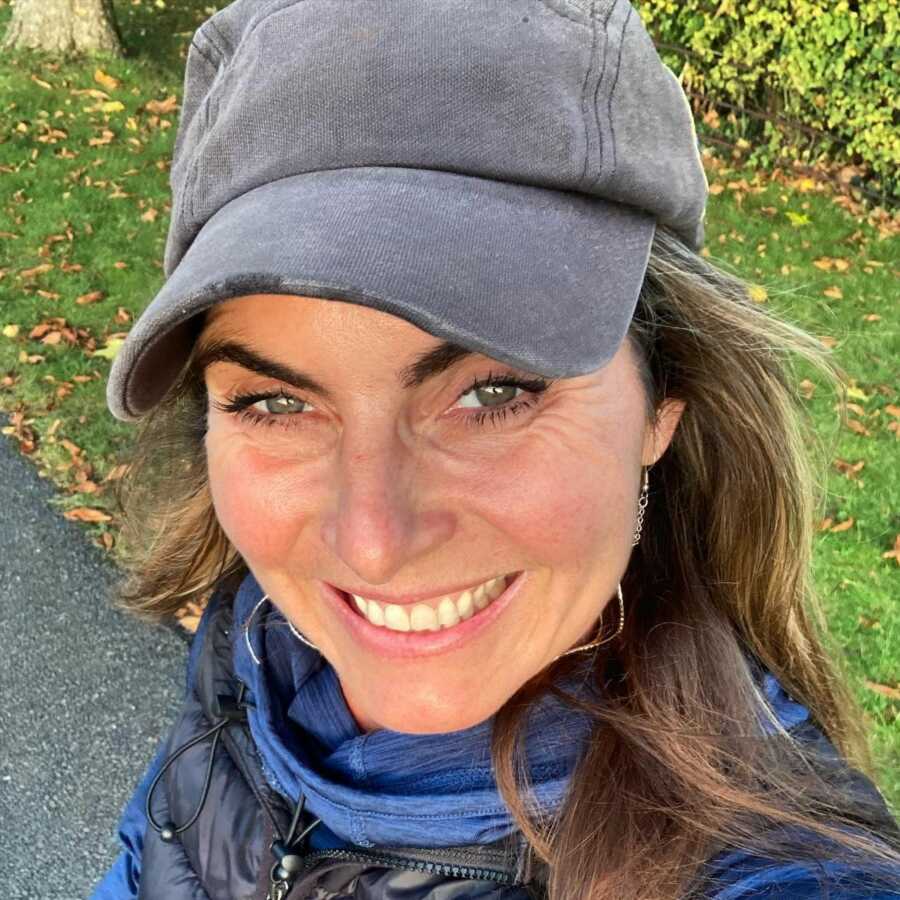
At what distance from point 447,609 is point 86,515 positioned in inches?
116

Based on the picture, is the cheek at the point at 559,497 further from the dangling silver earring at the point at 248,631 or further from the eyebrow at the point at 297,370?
the dangling silver earring at the point at 248,631

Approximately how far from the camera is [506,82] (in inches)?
48.6

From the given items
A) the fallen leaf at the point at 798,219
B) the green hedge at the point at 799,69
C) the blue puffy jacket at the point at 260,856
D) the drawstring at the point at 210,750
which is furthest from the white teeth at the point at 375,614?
the green hedge at the point at 799,69

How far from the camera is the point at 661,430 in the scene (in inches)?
64.1

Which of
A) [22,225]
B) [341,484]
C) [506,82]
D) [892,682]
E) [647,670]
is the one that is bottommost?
[22,225]

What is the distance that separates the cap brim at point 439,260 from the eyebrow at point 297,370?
12cm

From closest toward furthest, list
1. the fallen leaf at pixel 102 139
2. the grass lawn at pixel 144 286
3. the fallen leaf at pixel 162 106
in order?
the grass lawn at pixel 144 286 < the fallen leaf at pixel 102 139 < the fallen leaf at pixel 162 106

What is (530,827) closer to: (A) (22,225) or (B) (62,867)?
(B) (62,867)

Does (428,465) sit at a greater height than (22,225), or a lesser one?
greater

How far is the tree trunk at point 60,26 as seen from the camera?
8484 mm

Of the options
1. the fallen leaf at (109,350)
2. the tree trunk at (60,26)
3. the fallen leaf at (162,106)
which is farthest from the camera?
the tree trunk at (60,26)

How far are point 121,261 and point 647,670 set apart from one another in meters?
5.09

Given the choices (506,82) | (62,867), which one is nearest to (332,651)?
(506,82)

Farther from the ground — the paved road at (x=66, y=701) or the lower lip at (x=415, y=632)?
the lower lip at (x=415, y=632)
